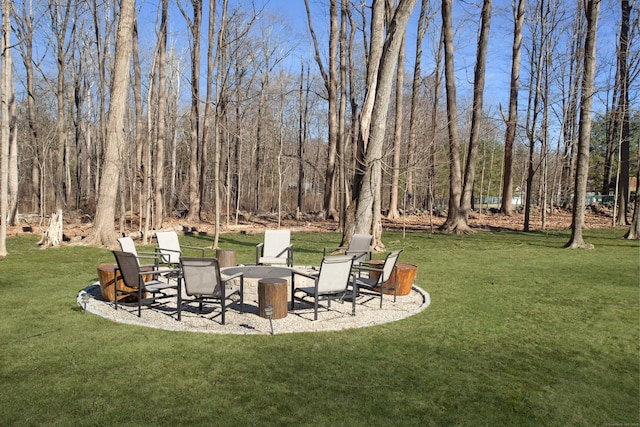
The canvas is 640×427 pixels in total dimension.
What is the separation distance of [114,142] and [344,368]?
11601 millimetres

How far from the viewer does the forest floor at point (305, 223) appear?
18344 millimetres

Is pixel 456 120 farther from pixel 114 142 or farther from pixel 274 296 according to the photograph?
pixel 274 296

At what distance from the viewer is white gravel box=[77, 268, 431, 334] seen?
5430 mm

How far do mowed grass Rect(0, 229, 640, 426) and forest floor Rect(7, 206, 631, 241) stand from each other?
10034 millimetres

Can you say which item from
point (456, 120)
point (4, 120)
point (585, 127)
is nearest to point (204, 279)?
point (4, 120)

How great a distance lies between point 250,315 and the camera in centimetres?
605

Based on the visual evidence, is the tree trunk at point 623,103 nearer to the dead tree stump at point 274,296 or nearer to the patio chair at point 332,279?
the patio chair at point 332,279

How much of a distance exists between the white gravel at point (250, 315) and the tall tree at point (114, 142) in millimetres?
6681

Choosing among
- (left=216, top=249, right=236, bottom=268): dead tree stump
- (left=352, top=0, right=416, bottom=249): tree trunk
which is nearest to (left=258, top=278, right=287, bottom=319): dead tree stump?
(left=216, top=249, right=236, bottom=268): dead tree stump

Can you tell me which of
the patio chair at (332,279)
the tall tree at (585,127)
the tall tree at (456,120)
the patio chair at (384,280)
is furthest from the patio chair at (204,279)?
the tall tree at (456,120)

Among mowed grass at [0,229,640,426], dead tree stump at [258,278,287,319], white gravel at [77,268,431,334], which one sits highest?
dead tree stump at [258,278,287,319]

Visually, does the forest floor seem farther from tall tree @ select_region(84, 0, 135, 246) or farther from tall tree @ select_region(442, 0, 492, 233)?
tall tree @ select_region(84, 0, 135, 246)

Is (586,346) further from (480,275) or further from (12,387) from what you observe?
(12,387)

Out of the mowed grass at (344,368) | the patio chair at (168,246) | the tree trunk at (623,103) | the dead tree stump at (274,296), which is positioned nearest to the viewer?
the mowed grass at (344,368)
